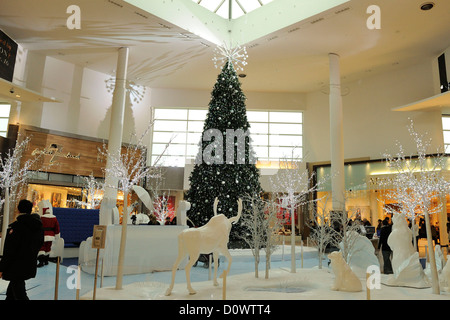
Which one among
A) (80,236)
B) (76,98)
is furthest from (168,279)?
(76,98)

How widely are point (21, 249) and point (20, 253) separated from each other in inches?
1.7

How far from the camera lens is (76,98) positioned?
15.3m

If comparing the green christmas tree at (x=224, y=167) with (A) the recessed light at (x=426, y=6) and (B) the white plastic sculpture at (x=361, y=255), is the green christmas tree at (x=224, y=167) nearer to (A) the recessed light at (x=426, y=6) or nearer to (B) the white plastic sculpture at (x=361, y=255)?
(B) the white plastic sculpture at (x=361, y=255)

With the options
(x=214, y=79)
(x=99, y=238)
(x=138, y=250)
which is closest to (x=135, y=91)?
(x=214, y=79)

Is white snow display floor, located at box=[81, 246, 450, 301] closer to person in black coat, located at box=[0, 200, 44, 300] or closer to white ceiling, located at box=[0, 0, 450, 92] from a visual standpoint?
person in black coat, located at box=[0, 200, 44, 300]

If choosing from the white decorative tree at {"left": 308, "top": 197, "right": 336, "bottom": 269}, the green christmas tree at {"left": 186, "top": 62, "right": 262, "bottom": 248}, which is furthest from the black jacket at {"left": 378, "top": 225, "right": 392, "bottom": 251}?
the green christmas tree at {"left": 186, "top": 62, "right": 262, "bottom": 248}

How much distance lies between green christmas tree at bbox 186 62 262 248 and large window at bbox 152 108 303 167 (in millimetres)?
8620

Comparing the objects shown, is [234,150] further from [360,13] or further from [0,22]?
[0,22]

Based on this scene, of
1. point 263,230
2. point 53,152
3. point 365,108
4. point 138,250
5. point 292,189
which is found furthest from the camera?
point 365,108

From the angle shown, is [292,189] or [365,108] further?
[365,108]

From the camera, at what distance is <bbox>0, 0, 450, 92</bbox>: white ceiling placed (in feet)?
35.6

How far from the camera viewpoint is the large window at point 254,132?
18.3 meters

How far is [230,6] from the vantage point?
1358 centimetres

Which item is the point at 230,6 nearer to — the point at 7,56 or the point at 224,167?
the point at 224,167
